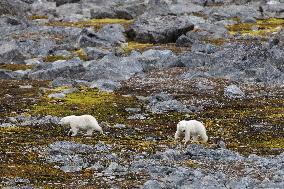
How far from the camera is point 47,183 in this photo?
→ 2373cm

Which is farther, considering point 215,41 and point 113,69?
point 215,41

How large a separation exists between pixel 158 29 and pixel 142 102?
4054 centimetres

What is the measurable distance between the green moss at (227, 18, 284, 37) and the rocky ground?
0.33m

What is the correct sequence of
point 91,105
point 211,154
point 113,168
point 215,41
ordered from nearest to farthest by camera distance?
point 113,168 → point 211,154 → point 91,105 → point 215,41

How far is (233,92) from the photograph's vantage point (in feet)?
160

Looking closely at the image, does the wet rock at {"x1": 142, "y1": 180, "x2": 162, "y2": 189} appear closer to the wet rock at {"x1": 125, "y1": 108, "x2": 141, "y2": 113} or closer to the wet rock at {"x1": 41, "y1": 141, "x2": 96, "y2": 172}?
the wet rock at {"x1": 41, "y1": 141, "x2": 96, "y2": 172}

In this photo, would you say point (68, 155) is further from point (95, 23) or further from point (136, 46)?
point (95, 23)

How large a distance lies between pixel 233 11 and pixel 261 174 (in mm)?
89039

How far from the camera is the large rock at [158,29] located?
83.7m

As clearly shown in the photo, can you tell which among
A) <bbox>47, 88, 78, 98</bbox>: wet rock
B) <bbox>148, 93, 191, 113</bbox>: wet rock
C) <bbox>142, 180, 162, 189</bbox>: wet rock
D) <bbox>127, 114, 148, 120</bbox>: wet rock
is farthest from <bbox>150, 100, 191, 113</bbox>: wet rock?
<bbox>142, 180, 162, 189</bbox>: wet rock

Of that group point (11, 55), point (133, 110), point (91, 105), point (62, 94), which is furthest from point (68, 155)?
point (11, 55)

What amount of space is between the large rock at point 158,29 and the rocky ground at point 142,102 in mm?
→ 179

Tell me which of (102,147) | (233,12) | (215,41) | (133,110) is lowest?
(233,12)

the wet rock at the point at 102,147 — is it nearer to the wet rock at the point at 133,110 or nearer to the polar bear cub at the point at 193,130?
the polar bear cub at the point at 193,130
